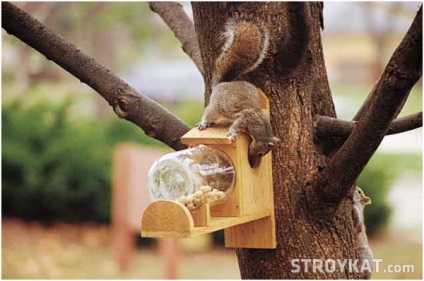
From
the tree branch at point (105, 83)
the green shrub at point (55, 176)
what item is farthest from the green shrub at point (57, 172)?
the tree branch at point (105, 83)

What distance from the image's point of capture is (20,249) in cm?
642

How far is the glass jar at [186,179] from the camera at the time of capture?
1.55 m

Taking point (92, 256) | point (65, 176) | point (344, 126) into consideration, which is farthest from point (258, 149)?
point (65, 176)

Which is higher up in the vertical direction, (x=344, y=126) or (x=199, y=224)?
(x=344, y=126)

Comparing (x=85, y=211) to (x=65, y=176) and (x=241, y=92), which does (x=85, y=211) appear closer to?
(x=65, y=176)

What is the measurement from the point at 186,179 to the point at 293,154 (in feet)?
0.82

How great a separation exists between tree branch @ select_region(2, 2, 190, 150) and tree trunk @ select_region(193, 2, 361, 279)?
0.65 feet

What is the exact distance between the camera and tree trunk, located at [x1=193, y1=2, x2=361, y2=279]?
1640 mm

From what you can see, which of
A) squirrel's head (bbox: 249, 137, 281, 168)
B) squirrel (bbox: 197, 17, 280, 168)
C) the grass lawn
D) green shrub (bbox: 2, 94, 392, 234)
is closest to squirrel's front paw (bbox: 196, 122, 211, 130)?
squirrel (bbox: 197, 17, 280, 168)

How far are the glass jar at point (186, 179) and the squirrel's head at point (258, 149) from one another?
0.10m

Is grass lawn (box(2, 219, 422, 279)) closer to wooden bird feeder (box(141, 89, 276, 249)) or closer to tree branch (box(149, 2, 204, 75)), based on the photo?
tree branch (box(149, 2, 204, 75))

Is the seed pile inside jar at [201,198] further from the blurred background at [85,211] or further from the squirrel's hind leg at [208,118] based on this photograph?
the blurred background at [85,211]

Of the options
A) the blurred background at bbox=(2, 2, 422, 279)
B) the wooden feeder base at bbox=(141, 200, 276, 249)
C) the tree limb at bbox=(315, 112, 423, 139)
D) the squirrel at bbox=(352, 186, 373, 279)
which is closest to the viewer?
the wooden feeder base at bbox=(141, 200, 276, 249)

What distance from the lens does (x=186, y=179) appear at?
5.12ft
